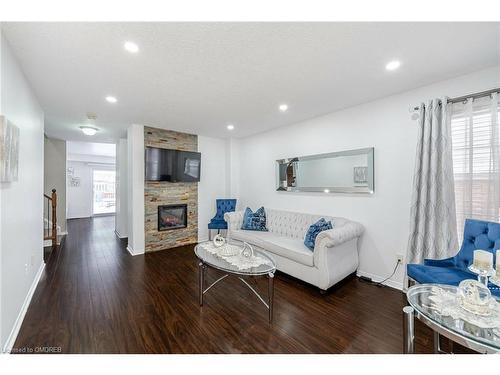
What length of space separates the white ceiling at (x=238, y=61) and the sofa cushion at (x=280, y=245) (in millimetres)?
2039

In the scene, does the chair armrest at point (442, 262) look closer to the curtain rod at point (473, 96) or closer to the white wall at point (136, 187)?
the curtain rod at point (473, 96)

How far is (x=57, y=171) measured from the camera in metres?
5.61

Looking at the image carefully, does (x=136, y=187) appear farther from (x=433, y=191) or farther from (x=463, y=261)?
(x=463, y=261)

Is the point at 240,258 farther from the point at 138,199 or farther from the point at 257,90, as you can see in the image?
the point at 138,199

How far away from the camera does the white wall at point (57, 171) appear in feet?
17.9

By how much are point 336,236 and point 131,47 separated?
280cm

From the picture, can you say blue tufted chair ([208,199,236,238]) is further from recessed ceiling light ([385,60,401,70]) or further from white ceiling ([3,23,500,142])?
recessed ceiling light ([385,60,401,70])

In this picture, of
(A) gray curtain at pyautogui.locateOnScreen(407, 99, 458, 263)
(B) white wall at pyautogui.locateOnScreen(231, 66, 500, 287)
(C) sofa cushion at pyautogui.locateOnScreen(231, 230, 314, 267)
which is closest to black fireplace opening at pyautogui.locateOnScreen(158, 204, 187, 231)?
(C) sofa cushion at pyautogui.locateOnScreen(231, 230, 314, 267)

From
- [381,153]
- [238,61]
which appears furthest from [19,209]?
[381,153]

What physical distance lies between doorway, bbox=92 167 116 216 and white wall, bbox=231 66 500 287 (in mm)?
8954

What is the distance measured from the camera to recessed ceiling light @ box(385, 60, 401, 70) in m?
2.03

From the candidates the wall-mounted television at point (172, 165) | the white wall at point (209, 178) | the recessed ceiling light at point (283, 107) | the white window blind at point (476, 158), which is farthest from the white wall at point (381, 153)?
the wall-mounted television at point (172, 165)

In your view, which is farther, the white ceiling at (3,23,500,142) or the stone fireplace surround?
the stone fireplace surround
